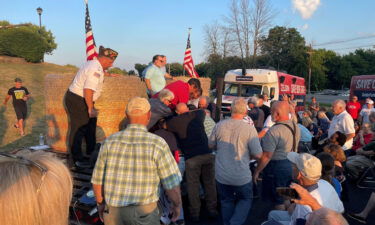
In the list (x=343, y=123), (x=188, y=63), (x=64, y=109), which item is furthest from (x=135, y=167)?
(x=188, y=63)

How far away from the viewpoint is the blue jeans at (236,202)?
12.6 ft

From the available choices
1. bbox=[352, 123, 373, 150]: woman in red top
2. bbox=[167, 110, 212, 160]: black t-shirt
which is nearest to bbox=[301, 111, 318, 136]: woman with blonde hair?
bbox=[352, 123, 373, 150]: woman in red top

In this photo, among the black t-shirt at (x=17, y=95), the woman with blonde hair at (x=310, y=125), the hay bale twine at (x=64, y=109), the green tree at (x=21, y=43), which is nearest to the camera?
the hay bale twine at (x=64, y=109)

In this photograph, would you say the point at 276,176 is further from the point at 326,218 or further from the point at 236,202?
the point at 326,218

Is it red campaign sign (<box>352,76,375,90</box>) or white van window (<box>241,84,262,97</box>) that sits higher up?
red campaign sign (<box>352,76,375,90</box>)

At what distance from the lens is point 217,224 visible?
462 centimetres

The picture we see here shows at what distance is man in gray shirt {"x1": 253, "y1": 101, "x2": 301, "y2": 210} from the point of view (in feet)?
13.3

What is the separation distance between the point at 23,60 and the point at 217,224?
33.0 m

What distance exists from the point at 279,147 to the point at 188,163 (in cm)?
135

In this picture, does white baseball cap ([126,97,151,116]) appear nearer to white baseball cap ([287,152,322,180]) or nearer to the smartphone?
the smartphone

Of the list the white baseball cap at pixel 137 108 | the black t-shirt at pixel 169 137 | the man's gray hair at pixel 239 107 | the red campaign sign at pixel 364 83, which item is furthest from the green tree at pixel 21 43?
the white baseball cap at pixel 137 108

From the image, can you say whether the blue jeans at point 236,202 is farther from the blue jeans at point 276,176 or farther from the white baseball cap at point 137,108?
the white baseball cap at point 137,108

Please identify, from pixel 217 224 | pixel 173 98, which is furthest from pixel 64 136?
pixel 217 224

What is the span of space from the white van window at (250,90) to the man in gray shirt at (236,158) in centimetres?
1110
